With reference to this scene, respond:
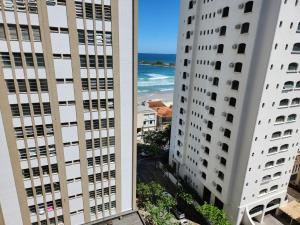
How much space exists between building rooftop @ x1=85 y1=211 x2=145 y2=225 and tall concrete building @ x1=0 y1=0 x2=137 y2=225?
1599 millimetres

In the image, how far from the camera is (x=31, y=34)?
2120cm

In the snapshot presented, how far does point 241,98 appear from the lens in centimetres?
3259

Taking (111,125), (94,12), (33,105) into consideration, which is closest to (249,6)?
(94,12)

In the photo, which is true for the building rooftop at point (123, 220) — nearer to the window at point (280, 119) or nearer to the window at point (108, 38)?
the window at point (108, 38)

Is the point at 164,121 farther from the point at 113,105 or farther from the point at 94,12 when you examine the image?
the point at 94,12

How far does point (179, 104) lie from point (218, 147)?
13425 millimetres

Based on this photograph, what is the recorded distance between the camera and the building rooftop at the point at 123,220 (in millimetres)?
30734

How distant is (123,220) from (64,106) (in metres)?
17.9

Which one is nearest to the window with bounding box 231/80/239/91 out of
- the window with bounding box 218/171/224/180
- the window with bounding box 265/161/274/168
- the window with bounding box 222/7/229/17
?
the window with bounding box 222/7/229/17

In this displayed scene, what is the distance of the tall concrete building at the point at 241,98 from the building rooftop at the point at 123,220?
51.4 feet

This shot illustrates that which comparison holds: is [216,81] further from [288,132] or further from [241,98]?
[288,132]

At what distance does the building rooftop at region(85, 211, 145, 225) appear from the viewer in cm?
3073

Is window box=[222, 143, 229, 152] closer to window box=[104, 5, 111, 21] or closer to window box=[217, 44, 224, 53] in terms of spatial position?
window box=[217, 44, 224, 53]

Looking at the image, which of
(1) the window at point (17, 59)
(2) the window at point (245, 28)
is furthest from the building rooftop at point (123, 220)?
(2) the window at point (245, 28)
